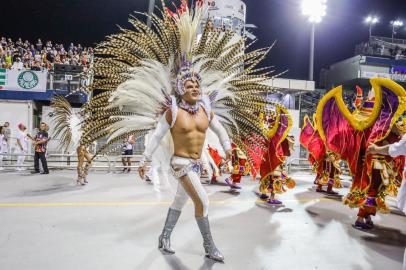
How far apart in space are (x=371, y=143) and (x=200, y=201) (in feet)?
8.02

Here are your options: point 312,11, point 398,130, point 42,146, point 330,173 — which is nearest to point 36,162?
point 42,146

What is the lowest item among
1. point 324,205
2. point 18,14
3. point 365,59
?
point 324,205

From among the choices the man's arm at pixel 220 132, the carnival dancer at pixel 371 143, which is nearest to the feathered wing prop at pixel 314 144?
the carnival dancer at pixel 371 143

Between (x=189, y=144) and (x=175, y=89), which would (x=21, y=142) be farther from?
(x=189, y=144)

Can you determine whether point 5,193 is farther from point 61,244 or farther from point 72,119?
point 61,244

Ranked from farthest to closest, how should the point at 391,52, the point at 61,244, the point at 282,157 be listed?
the point at 391,52, the point at 282,157, the point at 61,244

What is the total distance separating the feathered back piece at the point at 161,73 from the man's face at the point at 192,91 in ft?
0.25

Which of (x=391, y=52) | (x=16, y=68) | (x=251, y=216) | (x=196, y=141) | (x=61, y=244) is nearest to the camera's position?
(x=196, y=141)

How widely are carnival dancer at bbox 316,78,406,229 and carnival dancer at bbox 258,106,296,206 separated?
39.3 inches

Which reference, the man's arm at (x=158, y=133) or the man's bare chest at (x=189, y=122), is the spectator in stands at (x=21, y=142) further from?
the man's bare chest at (x=189, y=122)

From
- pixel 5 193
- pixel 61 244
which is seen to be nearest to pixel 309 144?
pixel 61 244

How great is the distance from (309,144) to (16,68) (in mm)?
11159

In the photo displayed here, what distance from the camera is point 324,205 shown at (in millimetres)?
5965

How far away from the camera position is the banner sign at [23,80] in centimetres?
1226
